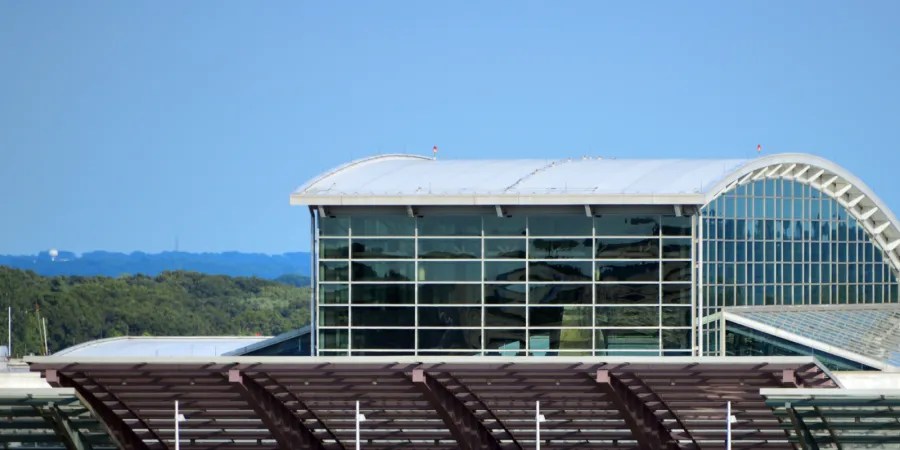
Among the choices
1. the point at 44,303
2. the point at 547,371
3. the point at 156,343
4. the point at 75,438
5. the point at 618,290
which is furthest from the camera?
the point at 44,303

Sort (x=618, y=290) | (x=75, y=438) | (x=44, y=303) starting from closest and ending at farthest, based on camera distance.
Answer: (x=75, y=438) < (x=618, y=290) < (x=44, y=303)

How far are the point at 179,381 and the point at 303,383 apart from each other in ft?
11.9

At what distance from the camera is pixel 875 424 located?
51344 millimetres

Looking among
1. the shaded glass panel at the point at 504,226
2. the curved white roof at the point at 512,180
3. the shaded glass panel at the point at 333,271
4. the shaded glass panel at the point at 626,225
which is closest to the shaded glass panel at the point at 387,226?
the curved white roof at the point at 512,180

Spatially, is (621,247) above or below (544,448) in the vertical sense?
above

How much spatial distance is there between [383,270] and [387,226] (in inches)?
65.5

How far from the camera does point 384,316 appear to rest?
6719 cm

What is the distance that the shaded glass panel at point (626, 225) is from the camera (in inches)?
2618

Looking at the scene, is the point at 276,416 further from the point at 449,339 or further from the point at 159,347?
the point at 159,347

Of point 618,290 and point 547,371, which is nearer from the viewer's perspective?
point 547,371

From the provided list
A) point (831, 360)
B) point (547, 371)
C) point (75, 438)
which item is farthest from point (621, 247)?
point (75, 438)

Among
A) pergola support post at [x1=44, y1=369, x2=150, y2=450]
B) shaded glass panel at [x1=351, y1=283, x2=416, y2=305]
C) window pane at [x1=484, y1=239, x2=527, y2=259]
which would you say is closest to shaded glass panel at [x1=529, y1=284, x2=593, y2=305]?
window pane at [x1=484, y1=239, x2=527, y2=259]

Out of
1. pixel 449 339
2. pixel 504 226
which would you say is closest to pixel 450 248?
pixel 504 226

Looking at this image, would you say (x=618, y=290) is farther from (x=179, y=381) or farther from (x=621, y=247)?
(x=179, y=381)
